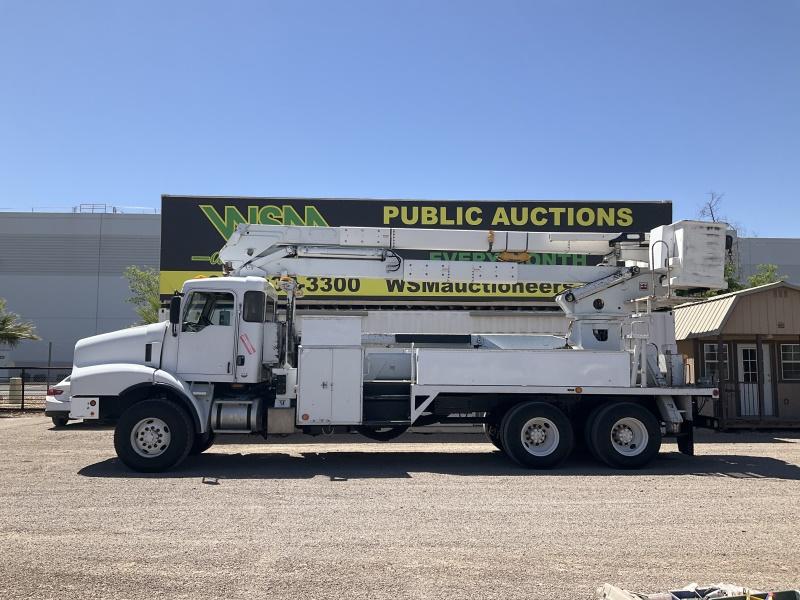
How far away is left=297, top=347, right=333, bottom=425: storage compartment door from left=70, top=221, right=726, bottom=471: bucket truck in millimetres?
16

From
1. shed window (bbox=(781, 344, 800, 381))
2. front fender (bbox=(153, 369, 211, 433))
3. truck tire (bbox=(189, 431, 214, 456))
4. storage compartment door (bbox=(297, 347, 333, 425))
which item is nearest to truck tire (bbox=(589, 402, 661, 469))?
storage compartment door (bbox=(297, 347, 333, 425))

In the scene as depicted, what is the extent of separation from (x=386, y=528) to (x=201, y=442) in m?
5.70

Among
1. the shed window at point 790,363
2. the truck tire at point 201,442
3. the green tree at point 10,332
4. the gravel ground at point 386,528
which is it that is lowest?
the gravel ground at point 386,528

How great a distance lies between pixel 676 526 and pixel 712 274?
5.49 meters

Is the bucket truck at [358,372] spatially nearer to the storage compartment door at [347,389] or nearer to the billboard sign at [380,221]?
the storage compartment door at [347,389]

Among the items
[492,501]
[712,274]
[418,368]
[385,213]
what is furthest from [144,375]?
[385,213]

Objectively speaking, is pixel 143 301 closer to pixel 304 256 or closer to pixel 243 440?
pixel 243 440

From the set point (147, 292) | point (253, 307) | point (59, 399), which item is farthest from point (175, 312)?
point (147, 292)

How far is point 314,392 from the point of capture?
1097cm

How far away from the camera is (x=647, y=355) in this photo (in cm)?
1174

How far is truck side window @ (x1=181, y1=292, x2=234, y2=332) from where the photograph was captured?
36.6 ft

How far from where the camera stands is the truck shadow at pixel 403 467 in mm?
10352

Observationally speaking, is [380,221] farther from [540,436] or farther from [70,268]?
[70,268]

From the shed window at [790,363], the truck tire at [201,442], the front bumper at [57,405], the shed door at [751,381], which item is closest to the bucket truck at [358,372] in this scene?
the truck tire at [201,442]
